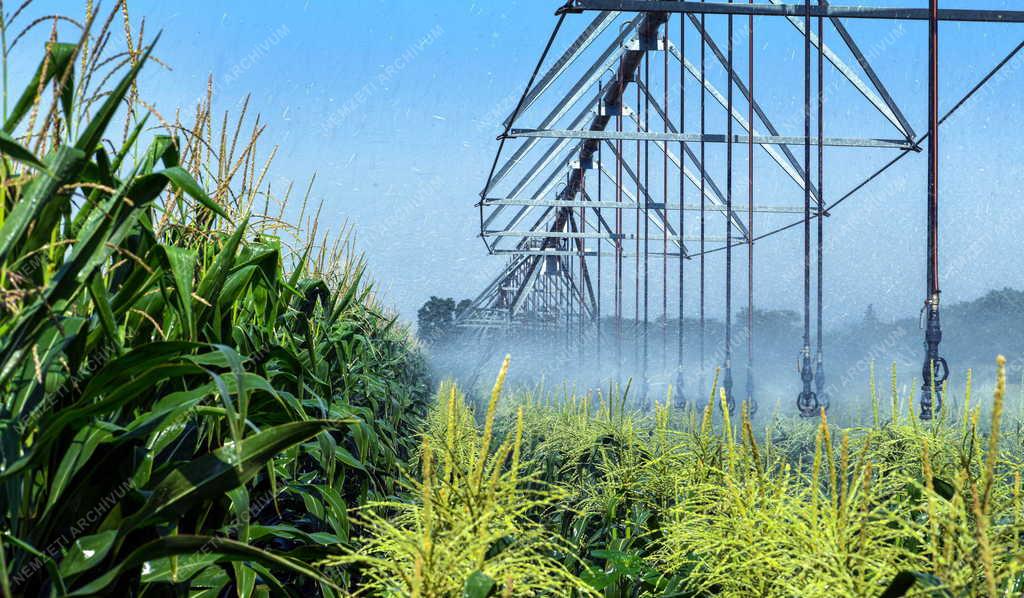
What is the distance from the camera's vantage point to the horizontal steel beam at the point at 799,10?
7.24m

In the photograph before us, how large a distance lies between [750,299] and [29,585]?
995cm

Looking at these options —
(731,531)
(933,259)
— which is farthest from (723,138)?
(731,531)

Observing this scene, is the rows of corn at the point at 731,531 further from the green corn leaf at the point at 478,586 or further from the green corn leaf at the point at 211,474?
the green corn leaf at the point at 211,474

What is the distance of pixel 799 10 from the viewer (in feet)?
27.5

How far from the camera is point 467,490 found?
1.59 metres

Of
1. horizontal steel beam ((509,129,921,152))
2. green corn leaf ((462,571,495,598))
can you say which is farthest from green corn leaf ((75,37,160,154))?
horizontal steel beam ((509,129,921,152))

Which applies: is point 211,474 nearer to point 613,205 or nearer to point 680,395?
point 680,395

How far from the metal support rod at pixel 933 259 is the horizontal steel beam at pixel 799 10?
161 centimetres

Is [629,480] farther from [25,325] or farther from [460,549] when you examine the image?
[25,325]

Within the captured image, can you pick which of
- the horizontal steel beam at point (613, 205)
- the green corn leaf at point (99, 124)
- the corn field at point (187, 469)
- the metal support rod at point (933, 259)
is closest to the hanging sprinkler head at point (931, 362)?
the metal support rod at point (933, 259)

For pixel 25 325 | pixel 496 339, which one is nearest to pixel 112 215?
pixel 25 325

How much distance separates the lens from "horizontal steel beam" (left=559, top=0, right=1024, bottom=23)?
7.24 metres

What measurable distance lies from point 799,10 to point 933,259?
149 inches

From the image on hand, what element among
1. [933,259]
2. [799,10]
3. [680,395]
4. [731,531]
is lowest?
[680,395]
